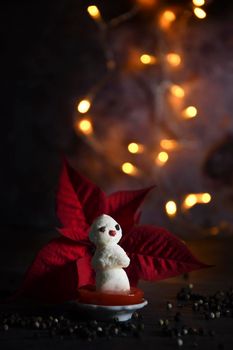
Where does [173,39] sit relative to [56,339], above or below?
above

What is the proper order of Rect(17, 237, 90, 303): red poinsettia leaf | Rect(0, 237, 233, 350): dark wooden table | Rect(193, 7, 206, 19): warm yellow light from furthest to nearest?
Rect(193, 7, 206, 19): warm yellow light < Rect(17, 237, 90, 303): red poinsettia leaf < Rect(0, 237, 233, 350): dark wooden table

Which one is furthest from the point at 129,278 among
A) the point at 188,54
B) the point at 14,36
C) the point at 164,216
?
the point at 14,36

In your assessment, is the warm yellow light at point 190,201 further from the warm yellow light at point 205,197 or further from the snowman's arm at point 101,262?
the snowman's arm at point 101,262

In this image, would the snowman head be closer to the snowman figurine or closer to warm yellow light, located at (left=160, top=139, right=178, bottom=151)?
Answer: the snowman figurine

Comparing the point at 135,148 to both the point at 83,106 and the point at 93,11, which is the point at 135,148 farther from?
the point at 93,11

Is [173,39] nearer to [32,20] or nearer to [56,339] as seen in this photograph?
[32,20]

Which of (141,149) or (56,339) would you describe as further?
(141,149)

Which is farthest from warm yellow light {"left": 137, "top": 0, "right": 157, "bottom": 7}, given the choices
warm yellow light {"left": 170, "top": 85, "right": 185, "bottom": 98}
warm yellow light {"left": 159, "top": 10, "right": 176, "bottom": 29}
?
warm yellow light {"left": 170, "top": 85, "right": 185, "bottom": 98}

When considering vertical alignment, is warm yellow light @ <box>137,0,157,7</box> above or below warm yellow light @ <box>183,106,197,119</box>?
above
